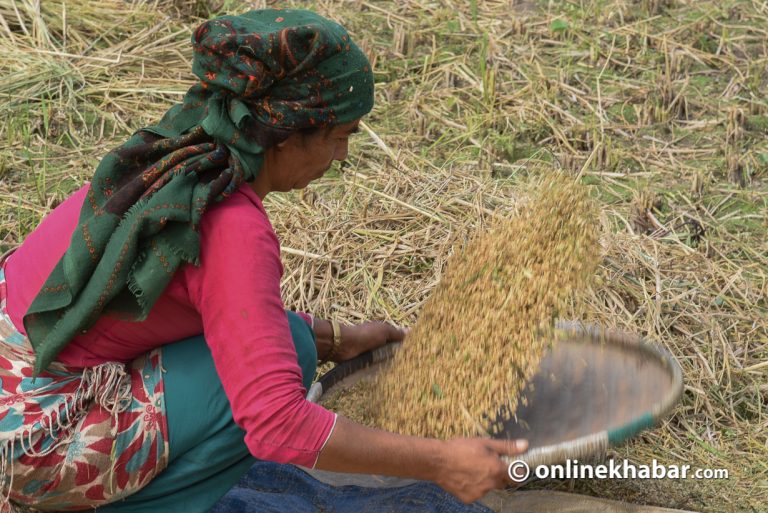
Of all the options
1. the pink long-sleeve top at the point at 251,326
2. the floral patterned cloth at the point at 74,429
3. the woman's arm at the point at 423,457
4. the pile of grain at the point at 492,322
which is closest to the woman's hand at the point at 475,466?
the woman's arm at the point at 423,457

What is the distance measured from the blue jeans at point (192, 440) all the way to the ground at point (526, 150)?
3.01ft

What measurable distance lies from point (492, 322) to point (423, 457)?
16.3 inches

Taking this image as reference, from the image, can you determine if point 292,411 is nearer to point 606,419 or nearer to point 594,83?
point 606,419

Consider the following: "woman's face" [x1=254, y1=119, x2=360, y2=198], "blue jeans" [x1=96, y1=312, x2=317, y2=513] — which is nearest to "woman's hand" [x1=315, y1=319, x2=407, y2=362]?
"blue jeans" [x1=96, y1=312, x2=317, y2=513]

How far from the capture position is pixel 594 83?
14.5ft

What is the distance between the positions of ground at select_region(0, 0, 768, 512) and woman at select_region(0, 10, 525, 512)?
38.1 inches

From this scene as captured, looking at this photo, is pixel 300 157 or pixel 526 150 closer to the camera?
pixel 300 157

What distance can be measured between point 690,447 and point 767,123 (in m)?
1.88

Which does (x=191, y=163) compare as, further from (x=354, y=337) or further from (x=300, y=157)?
(x=354, y=337)

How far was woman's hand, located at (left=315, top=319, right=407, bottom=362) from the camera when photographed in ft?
8.46

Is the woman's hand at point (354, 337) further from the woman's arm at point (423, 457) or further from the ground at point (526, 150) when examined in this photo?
the woman's arm at point (423, 457)

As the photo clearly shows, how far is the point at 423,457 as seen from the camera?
6.53 ft

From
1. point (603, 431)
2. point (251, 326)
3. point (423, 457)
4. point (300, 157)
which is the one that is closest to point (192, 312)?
point (251, 326)

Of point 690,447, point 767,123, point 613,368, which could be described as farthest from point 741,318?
point 767,123
